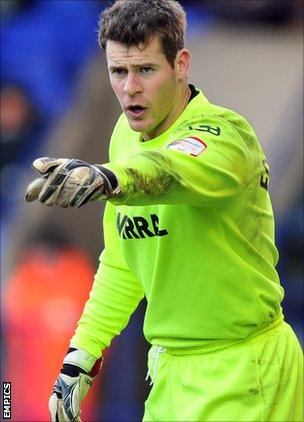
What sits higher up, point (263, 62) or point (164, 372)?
point (263, 62)

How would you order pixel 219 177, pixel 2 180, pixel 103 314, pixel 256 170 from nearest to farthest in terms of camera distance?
pixel 219 177, pixel 256 170, pixel 103 314, pixel 2 180

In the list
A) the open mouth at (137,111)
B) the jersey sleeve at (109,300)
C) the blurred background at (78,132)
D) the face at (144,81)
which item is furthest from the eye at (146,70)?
the blurred background at (78,132)

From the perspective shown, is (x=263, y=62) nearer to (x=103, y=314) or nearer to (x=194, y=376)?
(x=103, y=314)

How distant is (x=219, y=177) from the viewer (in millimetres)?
3172

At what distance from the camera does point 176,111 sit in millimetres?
3627

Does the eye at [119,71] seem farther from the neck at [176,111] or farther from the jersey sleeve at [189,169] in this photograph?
the jersey sleeve at [189,169]

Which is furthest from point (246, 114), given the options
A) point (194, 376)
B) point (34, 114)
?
point (194, 376)

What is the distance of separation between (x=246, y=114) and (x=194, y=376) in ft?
8.12

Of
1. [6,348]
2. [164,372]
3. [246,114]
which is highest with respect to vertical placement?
[246,114]

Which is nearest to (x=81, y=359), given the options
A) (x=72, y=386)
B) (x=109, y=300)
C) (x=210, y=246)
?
(x=72, y=386)

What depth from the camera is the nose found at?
3.46 m

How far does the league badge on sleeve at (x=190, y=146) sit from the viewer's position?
313cm

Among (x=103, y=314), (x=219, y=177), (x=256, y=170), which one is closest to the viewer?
(x=219, y=177)

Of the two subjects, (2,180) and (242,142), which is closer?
(242,142)
